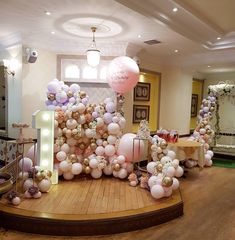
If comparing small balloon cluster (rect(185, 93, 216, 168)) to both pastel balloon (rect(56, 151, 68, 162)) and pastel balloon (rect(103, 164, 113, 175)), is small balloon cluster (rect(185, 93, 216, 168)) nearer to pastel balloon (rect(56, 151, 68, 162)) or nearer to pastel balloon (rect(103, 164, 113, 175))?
pastel balloon (rect(103, 164, 113, 175))

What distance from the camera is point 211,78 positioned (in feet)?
28.0

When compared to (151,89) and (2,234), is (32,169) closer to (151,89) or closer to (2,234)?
(2,234)

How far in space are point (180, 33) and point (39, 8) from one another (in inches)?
94.3

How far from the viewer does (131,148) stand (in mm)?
4418

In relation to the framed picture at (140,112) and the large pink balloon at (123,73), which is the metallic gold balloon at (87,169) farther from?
the framed picture at (140,112)

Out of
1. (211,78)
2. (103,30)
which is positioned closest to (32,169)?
(103,30)

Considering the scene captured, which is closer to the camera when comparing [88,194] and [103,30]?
[88,194]

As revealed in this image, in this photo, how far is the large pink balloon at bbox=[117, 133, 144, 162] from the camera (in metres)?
4.42

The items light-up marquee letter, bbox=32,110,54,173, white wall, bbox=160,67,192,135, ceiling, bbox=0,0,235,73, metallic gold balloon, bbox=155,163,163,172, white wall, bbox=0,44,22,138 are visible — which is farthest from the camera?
white wall, bbox=160,67,192,135

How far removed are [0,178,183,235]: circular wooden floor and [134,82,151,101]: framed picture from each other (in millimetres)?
2897

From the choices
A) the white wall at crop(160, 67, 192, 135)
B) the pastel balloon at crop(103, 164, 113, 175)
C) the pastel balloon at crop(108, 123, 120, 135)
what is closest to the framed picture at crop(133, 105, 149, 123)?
the white wall at crop(160, 67, 192, 135)

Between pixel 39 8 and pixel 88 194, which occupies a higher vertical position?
pixel 39 8

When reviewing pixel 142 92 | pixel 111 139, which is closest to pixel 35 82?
pixel 111 139

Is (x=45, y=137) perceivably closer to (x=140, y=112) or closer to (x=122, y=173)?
(x=122, y=173)
